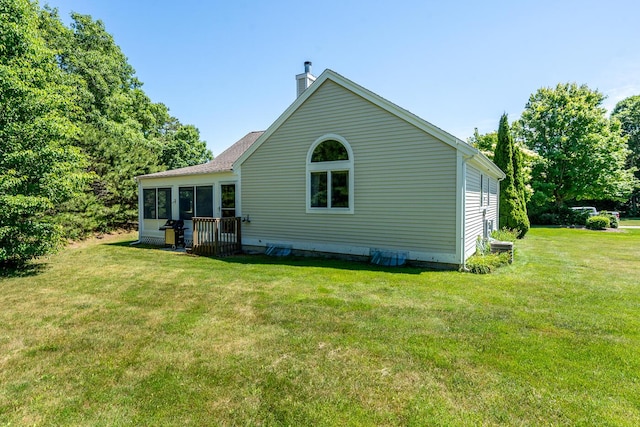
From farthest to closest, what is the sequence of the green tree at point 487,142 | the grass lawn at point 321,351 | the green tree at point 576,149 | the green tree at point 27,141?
the green tree at point 487,142 < the green tree at point 576,149 < the green tree at point 27,141 < the grass lawn at point 321,351

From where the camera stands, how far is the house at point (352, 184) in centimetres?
763

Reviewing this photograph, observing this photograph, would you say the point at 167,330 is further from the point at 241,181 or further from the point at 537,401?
the point at 241,181

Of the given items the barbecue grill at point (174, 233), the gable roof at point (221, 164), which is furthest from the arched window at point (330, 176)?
the barbecue grill at point (174, 233)

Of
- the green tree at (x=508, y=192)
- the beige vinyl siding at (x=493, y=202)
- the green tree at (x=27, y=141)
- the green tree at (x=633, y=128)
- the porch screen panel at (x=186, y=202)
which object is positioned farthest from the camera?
the green tree at (x=633, y=128)

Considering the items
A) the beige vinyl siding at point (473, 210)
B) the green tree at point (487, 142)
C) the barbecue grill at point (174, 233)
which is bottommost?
the barbecue grill at point (174, 233)

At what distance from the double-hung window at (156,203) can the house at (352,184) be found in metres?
1.65

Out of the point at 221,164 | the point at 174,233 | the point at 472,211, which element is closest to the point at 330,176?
the point at 472,211

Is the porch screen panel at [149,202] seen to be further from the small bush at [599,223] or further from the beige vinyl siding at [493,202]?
the small bush at [599,223]

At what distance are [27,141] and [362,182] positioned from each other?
318 inches

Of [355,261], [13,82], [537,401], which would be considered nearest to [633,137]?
[355,261]

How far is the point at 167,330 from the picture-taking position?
13.5 ft

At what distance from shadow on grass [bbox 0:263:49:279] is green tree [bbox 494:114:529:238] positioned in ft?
57.2

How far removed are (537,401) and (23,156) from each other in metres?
9.73

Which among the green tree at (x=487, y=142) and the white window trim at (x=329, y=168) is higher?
the green tree at (x=487, y=142)
